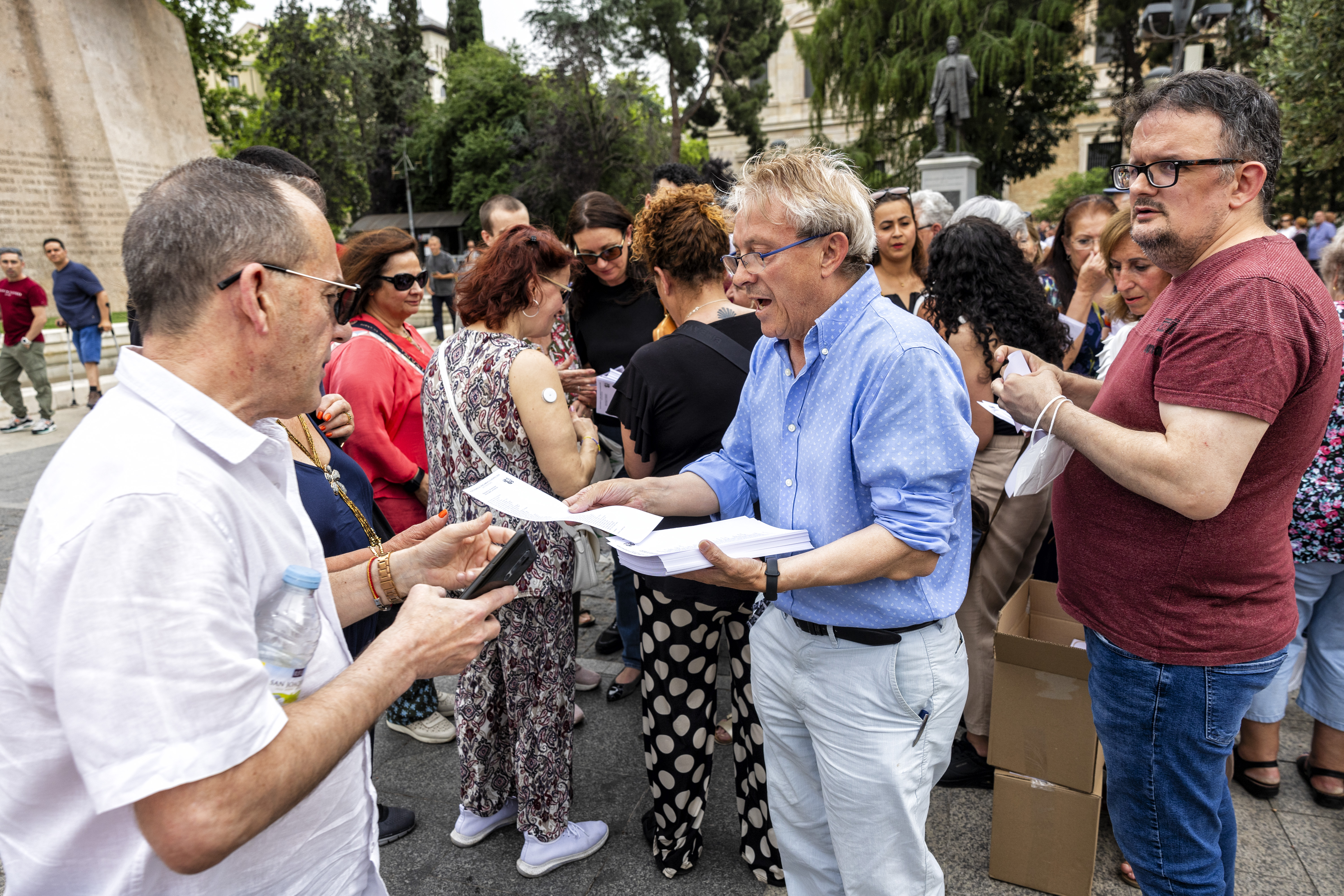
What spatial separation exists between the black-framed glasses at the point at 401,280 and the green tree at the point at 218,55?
25358 mm

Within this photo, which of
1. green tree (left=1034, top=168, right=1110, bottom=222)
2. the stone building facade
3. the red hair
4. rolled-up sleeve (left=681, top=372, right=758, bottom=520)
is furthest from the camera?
the stone building facade

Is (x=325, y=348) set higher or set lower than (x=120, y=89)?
lower

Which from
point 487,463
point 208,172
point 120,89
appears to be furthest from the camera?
point 120,89

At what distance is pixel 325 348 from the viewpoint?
1.29m

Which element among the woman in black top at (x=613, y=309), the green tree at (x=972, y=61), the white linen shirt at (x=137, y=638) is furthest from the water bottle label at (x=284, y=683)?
the green tree at (x=972, y=61)

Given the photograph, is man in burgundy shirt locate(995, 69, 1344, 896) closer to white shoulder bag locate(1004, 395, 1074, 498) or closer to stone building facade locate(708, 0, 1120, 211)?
white shoulder bag locate(1004, 395, 1074, 498)

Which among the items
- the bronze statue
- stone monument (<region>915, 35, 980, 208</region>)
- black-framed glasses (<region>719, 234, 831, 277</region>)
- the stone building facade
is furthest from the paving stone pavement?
the stone building facade

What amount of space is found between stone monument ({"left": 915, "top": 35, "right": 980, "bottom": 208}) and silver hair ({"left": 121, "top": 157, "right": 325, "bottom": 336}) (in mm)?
13702

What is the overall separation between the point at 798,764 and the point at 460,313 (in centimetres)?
175

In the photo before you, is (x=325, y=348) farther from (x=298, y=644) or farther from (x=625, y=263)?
(x=625, y=263)

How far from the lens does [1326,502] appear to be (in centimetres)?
267

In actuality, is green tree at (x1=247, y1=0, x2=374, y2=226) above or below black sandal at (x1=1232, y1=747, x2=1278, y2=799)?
above

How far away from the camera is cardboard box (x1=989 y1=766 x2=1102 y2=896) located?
2.36 m

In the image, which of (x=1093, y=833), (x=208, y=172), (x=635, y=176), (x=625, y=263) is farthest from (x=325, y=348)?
(x=635, y=176)
